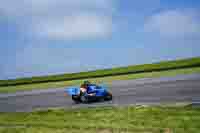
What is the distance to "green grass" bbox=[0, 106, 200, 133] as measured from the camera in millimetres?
13717

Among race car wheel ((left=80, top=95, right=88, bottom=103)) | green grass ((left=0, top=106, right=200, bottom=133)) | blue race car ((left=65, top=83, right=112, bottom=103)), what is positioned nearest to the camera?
green grass ((left=0, top=106, right=200, bottom=133))

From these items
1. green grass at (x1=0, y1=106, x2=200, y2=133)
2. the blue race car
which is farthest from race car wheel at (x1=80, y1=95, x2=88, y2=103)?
green grass at (x1=0, y1=106, x2=200, y2=133)

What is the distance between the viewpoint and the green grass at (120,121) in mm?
13717

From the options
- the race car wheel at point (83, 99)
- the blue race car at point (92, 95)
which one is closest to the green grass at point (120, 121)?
the blue race car at point (92, 95)

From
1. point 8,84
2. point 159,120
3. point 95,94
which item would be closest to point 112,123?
point 159,120

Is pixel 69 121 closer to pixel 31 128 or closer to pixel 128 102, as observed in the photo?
pixel 31 128

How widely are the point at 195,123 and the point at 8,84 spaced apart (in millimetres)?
63335

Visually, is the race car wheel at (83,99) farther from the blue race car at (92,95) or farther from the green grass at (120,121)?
the green grass at (120,121)

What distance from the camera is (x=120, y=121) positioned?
52.0 feet

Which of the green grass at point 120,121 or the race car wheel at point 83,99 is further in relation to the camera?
the race car wheel at point 83,99

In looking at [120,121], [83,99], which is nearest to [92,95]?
[83,99]

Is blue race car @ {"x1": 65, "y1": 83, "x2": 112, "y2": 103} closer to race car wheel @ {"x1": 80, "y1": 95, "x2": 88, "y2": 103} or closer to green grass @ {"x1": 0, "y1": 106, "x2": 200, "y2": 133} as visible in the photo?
race car wheel @ {"x1": 80, "y1": 95, "x2": 88, "y2": 103}

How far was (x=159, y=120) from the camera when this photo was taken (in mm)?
14938

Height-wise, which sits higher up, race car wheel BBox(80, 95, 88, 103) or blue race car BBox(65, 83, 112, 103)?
blue race car BBox(65, 83, 112, 103)
